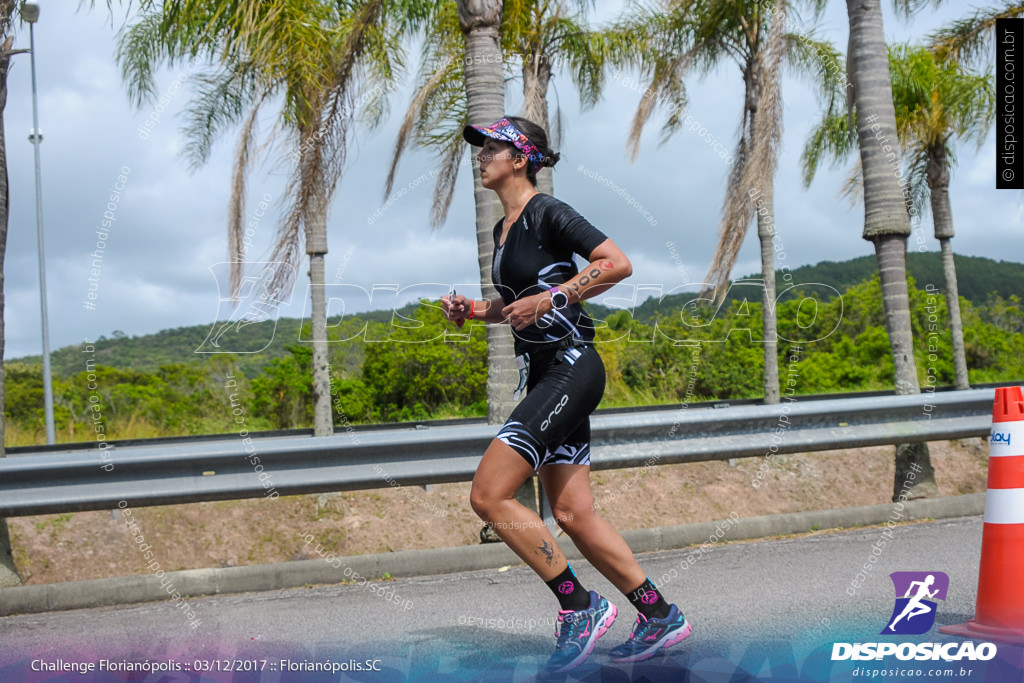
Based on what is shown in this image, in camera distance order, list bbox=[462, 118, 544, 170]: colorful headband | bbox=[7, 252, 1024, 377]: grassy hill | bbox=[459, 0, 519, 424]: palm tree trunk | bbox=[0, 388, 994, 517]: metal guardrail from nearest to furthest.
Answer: bbox=[462, 118, 544, 170]: colorful headband
bbox=[0, 388, 994, 517]: metal guardrail
bbox=[459, 0, 519, 424]: palm tree trunk
bbox=[7, 252, 1024, 377]: grassy hill

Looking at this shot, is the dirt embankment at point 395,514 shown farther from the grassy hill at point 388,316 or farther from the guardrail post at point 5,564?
the grassy hill at point 388,316

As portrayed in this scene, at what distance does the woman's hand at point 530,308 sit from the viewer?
118 inches

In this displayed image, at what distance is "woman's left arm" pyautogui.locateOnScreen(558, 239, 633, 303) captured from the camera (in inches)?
118

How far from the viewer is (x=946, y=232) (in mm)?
16656

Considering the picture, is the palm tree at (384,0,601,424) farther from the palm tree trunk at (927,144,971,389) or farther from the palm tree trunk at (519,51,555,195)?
the palm tree trunk at (927,144,971,389)

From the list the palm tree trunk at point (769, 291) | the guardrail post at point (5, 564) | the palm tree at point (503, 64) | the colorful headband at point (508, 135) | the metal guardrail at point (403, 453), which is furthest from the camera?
the palm tree trunk at point (769, 291)

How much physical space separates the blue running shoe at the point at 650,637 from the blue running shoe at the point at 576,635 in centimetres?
15

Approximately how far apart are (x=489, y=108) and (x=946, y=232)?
13.2 metres

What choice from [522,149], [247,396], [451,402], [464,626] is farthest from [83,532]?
[451,402]

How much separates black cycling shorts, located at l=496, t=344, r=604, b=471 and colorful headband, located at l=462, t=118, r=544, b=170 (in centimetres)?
81

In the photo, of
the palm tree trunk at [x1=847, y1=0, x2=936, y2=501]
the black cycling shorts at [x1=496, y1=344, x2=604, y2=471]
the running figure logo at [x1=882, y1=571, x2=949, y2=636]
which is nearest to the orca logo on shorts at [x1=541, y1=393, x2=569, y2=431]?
the black cycling shorts at [x1=496, y1=344, x2=604, y2=471]

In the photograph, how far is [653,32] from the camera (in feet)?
42.5

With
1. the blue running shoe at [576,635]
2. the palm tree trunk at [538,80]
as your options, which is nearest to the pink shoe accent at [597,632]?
the blue running shoe at [576,635]

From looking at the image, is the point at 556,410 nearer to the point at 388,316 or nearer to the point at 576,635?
the point at 576,635
